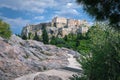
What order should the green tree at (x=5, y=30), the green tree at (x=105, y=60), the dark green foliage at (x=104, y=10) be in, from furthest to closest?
the green tree at (x=5, y=30)
the green tree at (x=105, y=60)
the dark green foliage at (x=104, y=10)

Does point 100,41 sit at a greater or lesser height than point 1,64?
greater

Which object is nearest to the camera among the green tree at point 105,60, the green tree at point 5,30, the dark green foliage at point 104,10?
the dark green foliage at point 104,10

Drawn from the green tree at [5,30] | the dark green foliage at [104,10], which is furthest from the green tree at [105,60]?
the green tree at [5,30]

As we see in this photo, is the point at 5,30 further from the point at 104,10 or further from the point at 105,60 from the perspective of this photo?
the point at 104,10

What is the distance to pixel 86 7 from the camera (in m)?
8.01

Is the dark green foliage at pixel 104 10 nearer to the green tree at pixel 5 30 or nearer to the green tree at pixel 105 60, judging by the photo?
the green tree at pixel 105 60

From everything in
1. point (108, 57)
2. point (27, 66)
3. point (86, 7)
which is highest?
point (86, 7)

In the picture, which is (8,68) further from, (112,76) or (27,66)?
(112,76)

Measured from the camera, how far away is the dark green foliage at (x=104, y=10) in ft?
25.9

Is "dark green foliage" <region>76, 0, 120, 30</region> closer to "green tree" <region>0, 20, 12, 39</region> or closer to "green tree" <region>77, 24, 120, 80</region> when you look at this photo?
"green tree" <region>77, 24, 120, 80</region>

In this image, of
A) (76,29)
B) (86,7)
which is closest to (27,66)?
(86,7)

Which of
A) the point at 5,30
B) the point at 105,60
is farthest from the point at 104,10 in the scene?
the point at 5,30

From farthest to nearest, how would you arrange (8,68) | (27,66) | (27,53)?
(27,53), (27,66), (8,68)

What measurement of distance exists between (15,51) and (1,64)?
11.6ft
